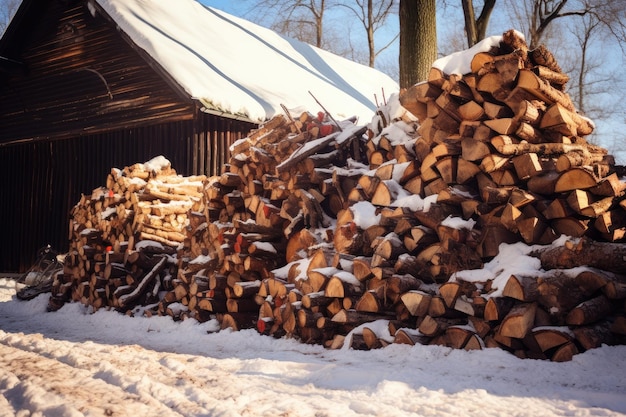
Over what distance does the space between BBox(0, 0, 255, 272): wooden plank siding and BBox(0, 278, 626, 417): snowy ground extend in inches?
302

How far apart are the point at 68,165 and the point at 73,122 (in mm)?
1127

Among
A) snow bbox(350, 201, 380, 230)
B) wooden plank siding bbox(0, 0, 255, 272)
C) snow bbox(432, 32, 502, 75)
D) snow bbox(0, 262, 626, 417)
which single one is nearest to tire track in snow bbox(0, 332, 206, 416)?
snow bbox(0, 262, 626, 417)

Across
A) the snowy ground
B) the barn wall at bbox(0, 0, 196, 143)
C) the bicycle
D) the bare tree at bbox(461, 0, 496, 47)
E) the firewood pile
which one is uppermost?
the bare tree at bbox(461, 0, 496, 47)

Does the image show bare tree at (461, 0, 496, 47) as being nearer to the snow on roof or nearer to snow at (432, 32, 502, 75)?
the snow on roof

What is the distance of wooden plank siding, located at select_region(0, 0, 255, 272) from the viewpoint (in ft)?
40.1

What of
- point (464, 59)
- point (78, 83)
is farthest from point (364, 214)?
point (78, 83)

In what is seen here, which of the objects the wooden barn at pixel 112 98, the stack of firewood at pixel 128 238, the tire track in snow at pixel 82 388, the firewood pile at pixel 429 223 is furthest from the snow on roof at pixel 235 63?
the tire track in snow at pixel 82 388

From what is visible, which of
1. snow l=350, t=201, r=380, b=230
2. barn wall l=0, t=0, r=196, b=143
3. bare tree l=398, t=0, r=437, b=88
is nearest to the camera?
snow l=350, t=201, r=380, b=230

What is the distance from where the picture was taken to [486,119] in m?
4.89

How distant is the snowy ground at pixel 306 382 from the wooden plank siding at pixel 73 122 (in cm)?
767

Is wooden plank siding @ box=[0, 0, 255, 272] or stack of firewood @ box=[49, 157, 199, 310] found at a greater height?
wooden plank siding @ box=[0, 0, 255, 272]

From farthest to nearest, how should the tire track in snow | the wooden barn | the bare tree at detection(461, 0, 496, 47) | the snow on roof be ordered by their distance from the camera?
the bare tree at detection(461, 0, 496, 47)
the wooden barn
the snow on roof
the tire track in snow

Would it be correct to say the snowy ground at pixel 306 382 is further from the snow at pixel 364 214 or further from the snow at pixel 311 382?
the snow at pixel 364 214

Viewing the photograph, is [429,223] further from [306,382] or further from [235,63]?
[235,63]
